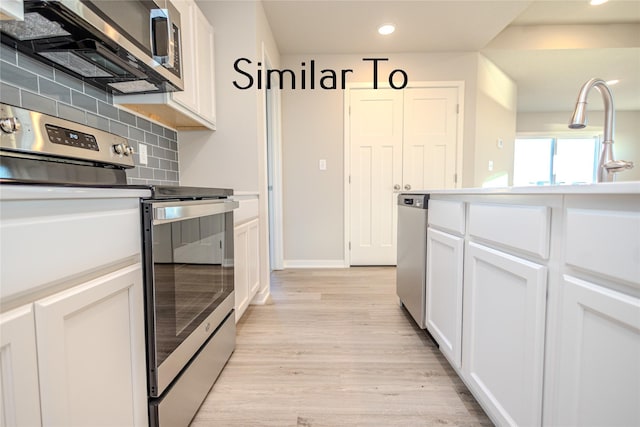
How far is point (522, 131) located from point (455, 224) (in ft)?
20.4

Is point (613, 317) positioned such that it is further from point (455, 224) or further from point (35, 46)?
point (35, 46)

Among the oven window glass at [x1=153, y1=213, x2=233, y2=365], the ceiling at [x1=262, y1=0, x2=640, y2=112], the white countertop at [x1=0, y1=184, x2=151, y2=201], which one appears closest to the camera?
the white countertop at [x1=0, y1=184, x2=151, y2=201]

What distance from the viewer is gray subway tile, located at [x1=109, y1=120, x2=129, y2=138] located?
5.02 feet

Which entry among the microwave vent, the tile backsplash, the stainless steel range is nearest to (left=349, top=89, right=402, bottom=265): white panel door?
the tile backsplash

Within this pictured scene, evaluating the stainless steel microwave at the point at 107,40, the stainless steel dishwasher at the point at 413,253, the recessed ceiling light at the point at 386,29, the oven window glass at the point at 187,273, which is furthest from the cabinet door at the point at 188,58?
the recessed ceiling light at the point at 386,29

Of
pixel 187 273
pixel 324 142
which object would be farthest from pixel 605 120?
pixel 324 142

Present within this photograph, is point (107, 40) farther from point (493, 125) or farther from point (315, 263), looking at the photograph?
point (493, 125)

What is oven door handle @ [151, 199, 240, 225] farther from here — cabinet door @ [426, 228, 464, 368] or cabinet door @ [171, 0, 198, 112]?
cabinet door @ [426, 228, 464, 368]

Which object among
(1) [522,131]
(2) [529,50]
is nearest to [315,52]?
(2) [529,50]

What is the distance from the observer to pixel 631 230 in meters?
0.57

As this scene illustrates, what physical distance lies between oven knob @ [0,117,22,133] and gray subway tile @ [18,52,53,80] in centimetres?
34

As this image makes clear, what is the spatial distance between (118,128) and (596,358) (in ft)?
6.63

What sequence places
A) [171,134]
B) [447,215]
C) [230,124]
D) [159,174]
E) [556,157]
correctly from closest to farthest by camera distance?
[447,215]
[159,174]
[171,134]
[230,124]
[556,157]

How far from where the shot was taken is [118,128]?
1.57 metres
